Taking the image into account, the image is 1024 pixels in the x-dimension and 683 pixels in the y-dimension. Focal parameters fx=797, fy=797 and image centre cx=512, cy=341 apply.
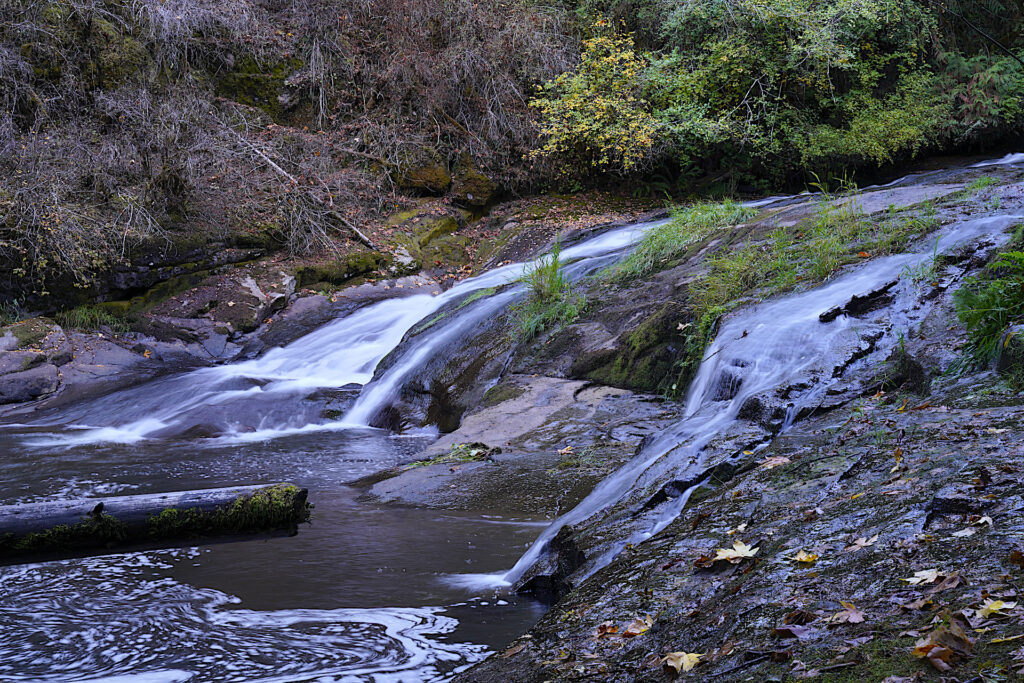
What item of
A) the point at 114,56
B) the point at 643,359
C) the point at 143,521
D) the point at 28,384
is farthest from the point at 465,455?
the point at 114,56

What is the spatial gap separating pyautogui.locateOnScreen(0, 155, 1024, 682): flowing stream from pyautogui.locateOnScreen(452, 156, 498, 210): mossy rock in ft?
24.4

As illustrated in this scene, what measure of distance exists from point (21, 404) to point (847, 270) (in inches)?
399

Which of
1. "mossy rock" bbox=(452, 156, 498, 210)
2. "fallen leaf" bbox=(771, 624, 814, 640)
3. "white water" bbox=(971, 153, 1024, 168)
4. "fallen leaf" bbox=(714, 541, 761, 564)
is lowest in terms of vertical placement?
"white water" bbox=(971, 153, 1024, 168)

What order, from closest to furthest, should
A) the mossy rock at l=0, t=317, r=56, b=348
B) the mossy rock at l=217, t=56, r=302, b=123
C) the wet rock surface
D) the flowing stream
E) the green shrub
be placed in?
1. the wet rock surface
2. the flowing stream
3. the green shrub
4. the mossy rock at l=0, t=317, r=56, b=348
5. the mossy rock at l=217, t=56, r=302, b=123

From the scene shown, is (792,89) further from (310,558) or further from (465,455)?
(310,558)

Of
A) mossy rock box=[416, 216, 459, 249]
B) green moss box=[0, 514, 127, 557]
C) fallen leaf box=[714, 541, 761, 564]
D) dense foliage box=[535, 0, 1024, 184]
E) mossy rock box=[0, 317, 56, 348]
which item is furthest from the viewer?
mossy rock box=[416, 216, 459, 249]

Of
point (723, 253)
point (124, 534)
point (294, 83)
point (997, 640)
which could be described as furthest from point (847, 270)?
point (294, 83)

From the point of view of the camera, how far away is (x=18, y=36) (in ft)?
45.2

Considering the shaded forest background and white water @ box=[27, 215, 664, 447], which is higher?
the shaded forest background

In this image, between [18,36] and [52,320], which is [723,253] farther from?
[18,36]

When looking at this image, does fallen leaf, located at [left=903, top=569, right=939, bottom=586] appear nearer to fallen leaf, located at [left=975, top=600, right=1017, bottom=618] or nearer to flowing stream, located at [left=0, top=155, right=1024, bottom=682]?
fallen leaf, located at [left=975, top=600, right=1017, bottom=618]

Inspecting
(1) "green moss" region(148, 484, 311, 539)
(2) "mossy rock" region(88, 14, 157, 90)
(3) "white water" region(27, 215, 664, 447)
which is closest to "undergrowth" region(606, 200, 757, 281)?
(3) "white water" region(27, 215, 664, 447)

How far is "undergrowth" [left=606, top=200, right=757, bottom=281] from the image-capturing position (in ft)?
30.0

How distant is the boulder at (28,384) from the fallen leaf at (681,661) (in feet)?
35.2
